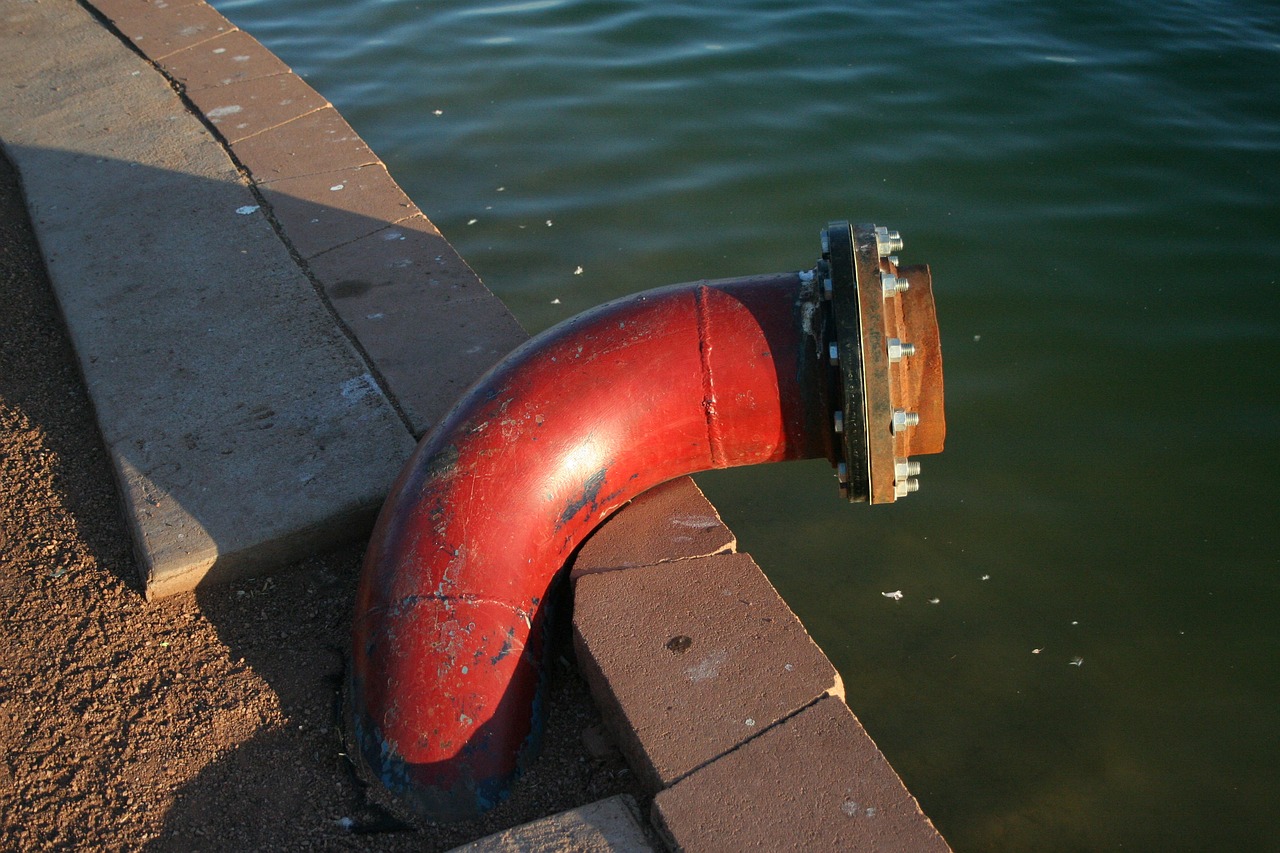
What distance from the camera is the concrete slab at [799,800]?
2.13 m

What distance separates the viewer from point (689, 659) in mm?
2482

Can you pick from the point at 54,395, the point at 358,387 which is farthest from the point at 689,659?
the point at 54,395

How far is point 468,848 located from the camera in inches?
84.7

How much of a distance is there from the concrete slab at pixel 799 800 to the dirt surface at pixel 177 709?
25 centimetres

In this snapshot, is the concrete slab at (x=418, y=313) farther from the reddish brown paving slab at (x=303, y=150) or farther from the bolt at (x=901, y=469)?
the bolt at (x=901, y=469)

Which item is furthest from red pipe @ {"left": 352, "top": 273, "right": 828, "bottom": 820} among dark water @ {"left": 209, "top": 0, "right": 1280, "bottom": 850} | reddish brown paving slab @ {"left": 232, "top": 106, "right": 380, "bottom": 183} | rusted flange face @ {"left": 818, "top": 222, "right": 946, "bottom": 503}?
reddish brown paving slab @ {"left": 232, "top": 106, "right": 380, "bottom": 183}

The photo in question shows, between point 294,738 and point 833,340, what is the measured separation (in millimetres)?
1630

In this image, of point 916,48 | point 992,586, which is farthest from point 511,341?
point 916,48

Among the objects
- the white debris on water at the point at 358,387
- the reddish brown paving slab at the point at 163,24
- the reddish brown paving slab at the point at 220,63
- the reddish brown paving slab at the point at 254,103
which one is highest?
the reddish brown paving slab at the point at 163,24

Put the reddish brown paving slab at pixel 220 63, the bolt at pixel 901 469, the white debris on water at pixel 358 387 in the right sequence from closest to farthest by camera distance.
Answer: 1. the bolt at pixel 901 469
2. the white debris on water at pixel 358 387
3. the reddish brown paving slab at pixel 220 63

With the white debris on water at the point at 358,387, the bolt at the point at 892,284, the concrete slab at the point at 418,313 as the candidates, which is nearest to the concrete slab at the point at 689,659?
the bolt at the point at 892,284

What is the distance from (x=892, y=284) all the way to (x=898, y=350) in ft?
0.53

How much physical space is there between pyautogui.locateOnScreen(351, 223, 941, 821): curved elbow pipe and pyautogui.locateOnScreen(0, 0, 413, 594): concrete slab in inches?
23.3

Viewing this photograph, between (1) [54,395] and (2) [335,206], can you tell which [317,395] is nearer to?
(1) [54,395]
